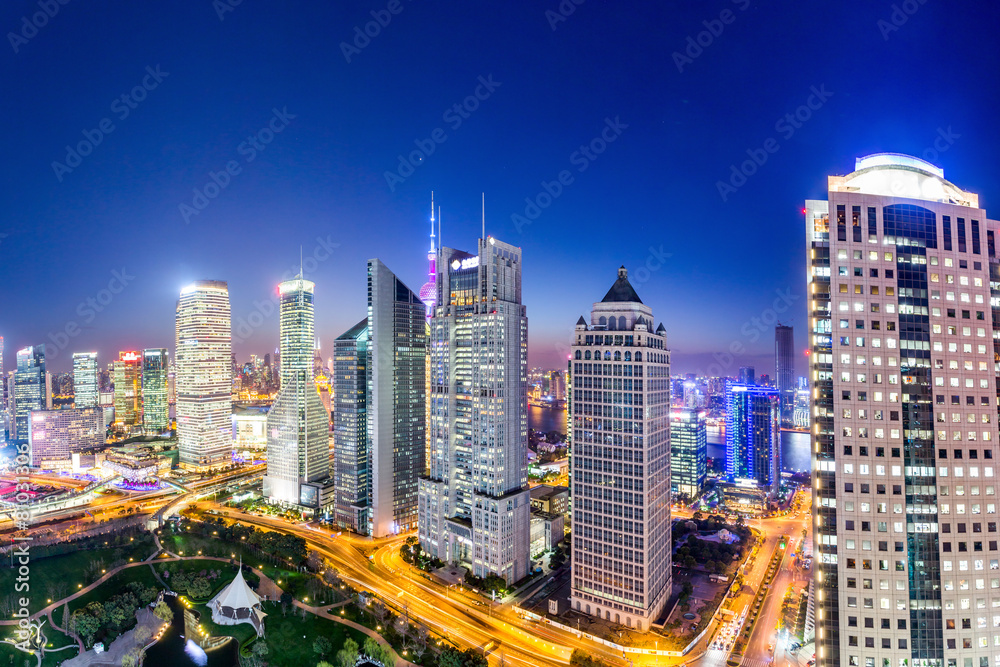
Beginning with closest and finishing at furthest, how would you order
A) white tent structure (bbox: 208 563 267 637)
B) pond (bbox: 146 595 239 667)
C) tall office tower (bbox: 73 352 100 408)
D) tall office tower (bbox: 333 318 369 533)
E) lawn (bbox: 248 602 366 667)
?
1. lawn (bbox: 248 602 366 667)
2. pond (bbox: 146 595 239 667)
3. white tent structure (bbox: 208 563 267 637)
4. tall office tower (bbox: 333 318 369 533)
5. tall office tower (bbox: 73 352 100 408)

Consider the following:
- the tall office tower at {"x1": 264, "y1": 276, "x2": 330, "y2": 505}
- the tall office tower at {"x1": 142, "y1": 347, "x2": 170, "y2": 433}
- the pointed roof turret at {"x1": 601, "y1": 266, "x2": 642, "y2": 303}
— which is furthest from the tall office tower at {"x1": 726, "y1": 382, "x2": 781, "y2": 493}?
the tall office tower at {"x1": 142, "y1": 347, "x2": 170, "y2": 433}

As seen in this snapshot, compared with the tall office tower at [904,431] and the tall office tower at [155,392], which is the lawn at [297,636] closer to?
the tall office tower at [904,431]

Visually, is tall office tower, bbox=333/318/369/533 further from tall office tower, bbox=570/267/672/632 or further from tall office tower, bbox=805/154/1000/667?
tall office tower, bbox=805/154/1000/667

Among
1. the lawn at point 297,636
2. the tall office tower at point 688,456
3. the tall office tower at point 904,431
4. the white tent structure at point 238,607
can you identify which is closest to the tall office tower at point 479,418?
the lawn at point 297,636

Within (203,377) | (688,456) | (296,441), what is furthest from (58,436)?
(688,456)

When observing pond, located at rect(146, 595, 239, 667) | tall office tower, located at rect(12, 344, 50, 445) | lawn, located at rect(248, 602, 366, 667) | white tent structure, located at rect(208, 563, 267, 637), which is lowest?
pond, located at rect(146, 595, 239, 667)

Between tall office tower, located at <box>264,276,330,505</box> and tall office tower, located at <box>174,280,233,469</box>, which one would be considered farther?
tall office tower, located at <box>174,280,233,469</box>

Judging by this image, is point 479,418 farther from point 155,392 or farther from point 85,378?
point 85,378
